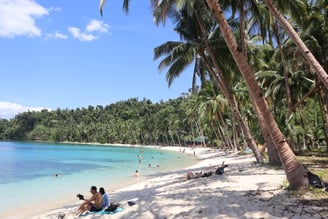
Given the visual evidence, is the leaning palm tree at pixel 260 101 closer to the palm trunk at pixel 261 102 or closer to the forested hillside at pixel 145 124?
the palm trunk at pixel 261 102

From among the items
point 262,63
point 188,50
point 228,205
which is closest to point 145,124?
point 262,63

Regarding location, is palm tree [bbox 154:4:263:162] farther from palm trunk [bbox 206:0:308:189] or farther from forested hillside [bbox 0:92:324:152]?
palm trunk [bbox 206:0:308:189]

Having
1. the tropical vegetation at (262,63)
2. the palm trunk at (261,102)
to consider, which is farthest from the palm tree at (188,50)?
the palm trunk at (261,102)

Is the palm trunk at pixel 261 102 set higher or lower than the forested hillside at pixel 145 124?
lower

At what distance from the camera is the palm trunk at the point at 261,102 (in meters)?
7.38

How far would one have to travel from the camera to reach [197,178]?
1389 cm

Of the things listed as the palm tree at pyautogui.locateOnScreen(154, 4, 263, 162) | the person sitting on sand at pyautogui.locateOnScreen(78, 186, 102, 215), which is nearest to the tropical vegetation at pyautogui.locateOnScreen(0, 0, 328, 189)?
the palm tree at pyautogui.locateOnScreen(154, 4, 263, 162)

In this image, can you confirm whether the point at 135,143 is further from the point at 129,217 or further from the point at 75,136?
the point at 129,217

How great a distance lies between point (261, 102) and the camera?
738cm

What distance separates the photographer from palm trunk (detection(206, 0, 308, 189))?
7.38m

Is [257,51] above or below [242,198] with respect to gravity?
above

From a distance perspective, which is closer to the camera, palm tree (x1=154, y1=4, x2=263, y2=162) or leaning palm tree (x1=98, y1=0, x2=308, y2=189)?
leaning palm tree (x1=98, y1=0, x2=308, y2=189)

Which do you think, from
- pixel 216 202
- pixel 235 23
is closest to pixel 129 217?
pixel 216 202

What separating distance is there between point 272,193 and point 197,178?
6079 millimetres
